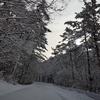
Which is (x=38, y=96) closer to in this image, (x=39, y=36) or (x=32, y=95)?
(x=32, y=95)

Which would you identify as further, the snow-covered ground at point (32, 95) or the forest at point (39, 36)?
the snow-covered ground at point (32, 95)

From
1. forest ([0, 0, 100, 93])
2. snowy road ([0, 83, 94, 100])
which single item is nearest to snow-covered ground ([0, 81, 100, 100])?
snowy road ([0, 83, 94, 100])

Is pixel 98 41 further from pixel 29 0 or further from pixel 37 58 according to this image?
pixel 37 58

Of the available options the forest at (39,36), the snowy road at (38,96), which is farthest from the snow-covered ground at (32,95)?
the forest at (39,36)

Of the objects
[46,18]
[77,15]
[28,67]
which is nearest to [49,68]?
[28,67]

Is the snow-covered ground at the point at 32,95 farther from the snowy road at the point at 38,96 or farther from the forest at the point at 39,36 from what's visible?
the forest at the point at 39,36

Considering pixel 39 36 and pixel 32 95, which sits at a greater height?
pixel 39 36

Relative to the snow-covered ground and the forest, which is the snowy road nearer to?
the snow-covered ground

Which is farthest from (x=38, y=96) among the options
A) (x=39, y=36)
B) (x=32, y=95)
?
(x=39, y=36)

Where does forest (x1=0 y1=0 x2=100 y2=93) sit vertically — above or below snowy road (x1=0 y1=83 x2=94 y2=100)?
above

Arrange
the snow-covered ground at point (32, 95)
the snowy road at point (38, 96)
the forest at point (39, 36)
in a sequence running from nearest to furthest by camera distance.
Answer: the forest at point (39, 36), the snowy road at point (38, 96), the snow-covered ground at point (32, 95)

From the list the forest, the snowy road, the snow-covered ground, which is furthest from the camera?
the snow-covered ground

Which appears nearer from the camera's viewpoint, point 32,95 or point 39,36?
point 32,95

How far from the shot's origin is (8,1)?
4.27 meters
